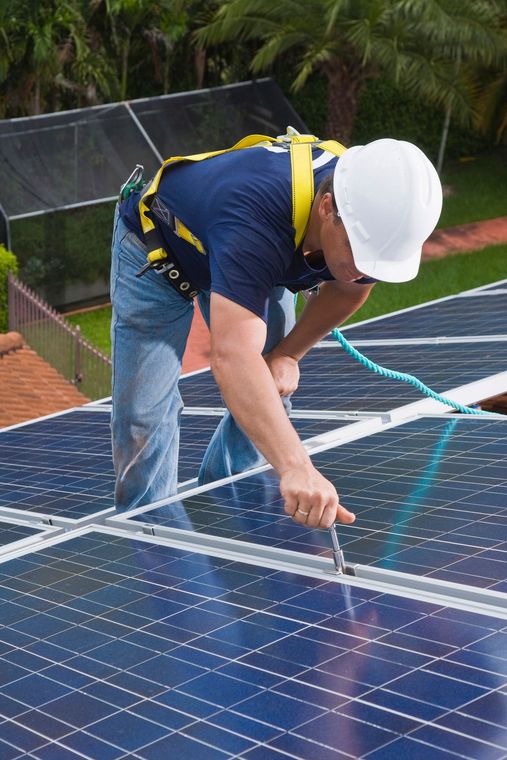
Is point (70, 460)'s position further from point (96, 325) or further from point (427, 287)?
point (427, 287)

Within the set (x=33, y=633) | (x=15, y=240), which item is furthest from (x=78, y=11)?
(x=33, y=633)

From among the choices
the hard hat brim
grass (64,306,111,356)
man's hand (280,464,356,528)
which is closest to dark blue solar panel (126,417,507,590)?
man's hand (280,464,356,528)

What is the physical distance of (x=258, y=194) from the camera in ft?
12.1

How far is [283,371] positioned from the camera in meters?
4.76

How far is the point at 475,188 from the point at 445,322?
2052 centimetres

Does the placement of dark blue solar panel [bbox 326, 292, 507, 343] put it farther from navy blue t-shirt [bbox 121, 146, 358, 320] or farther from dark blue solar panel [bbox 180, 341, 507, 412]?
navy blue t-shirt [bbox 121, 146, 358, 320]

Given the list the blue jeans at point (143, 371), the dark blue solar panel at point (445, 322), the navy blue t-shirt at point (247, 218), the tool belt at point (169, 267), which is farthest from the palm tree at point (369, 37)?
the navy blue t-shirt at point (247, 218)

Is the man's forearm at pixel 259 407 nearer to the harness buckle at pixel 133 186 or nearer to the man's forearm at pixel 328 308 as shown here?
the man's forearm at pixel 328 308

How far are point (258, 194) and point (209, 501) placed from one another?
1175 mm

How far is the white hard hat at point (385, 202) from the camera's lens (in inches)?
142

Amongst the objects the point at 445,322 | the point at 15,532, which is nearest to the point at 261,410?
the point at 15,532

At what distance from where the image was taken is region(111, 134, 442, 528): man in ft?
11.4

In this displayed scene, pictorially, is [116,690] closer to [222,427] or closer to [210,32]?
[222,427]

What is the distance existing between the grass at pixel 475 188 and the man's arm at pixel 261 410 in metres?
22.9
